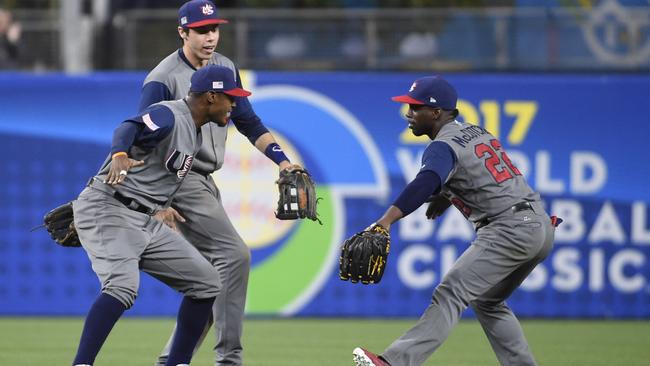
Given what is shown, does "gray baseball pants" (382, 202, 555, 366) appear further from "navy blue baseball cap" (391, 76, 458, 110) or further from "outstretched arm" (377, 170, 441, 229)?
"navy blue baseball cap" (391, 76, 458, 110)

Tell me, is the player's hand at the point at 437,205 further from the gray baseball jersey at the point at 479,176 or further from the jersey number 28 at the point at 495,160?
the jersey number 28 at the point at 495,160

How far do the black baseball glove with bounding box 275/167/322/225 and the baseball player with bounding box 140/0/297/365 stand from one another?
174 millimetres

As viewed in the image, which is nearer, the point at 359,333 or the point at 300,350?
the point at 300,350

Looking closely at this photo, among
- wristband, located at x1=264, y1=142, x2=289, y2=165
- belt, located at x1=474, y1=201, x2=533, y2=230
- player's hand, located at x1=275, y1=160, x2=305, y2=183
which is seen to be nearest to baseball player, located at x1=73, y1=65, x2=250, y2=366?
player's hand, located at x1=275, y1=160, x2=305, y2=183

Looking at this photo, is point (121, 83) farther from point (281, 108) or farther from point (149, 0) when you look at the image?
point (149, 0)

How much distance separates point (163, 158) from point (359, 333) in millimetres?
4189

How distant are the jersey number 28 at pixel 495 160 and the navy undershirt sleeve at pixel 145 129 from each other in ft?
5.48

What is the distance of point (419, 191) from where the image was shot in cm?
606

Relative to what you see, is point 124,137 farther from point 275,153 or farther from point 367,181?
point 367,181

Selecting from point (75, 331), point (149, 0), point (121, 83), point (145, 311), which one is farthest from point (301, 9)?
point (75, 331)

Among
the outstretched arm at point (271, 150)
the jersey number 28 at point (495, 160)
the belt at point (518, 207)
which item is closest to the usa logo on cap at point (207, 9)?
the outstretched arm at point (271, 150)

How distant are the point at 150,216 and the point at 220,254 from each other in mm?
690

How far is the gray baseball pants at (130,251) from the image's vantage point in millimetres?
6121

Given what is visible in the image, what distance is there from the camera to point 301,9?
13.2 m
